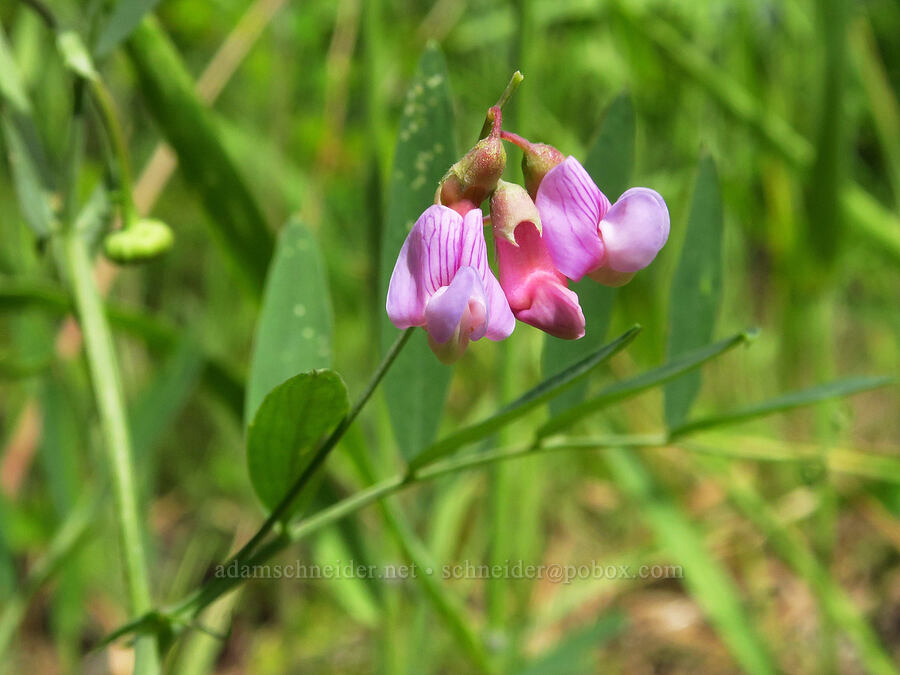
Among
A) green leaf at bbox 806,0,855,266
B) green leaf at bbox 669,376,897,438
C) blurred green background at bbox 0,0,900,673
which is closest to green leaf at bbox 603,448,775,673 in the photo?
blurred green background at bbox 0,0,900,673

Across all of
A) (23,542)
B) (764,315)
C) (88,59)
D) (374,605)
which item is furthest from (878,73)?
(23,542)

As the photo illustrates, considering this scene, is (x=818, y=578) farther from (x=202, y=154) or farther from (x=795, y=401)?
(x=202, y=154)

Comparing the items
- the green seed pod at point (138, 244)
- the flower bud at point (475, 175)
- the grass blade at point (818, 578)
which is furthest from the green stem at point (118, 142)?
the grass blade at point (818, 578)

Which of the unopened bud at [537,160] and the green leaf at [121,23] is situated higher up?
the green leaf at [121,23]

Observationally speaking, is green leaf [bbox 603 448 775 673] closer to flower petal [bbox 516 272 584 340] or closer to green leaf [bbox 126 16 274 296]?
green leaf [bbox 126 16 274 296]

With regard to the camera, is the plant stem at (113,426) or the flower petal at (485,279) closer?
the flower petal at (485,279)

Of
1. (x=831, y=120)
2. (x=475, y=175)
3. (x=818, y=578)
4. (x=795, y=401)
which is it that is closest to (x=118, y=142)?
(x=475, y=175)

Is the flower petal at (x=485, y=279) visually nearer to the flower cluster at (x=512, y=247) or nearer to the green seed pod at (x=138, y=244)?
the flower cluster at (x=512, y=247)
